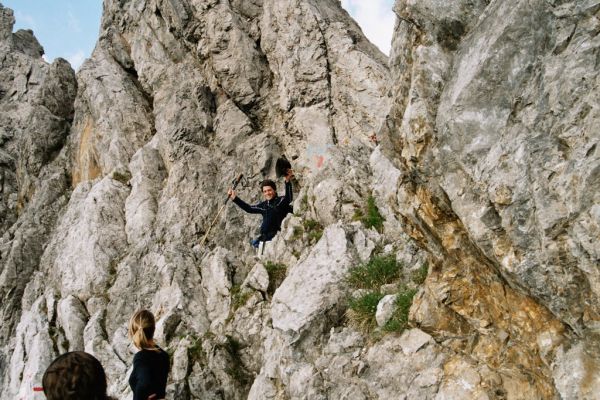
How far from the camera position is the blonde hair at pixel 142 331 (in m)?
7.89

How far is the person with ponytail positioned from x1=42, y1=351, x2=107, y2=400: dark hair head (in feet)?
12.0

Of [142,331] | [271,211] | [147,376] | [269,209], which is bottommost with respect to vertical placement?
[147,376]

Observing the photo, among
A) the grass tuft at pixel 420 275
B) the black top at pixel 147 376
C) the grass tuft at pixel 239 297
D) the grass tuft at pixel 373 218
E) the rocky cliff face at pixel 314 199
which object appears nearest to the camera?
the rocky cliff face at pixel 314 199

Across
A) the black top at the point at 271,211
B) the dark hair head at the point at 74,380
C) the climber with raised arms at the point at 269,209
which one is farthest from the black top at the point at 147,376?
the black top at the point at 271,211

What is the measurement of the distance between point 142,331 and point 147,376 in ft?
2.32

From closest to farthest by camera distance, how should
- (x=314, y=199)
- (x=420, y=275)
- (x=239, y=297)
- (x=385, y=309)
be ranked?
(x=385, y=309), (x=420, y=275), (x=239, y=297), (x=314, y=199)

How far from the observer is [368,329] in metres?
10.7

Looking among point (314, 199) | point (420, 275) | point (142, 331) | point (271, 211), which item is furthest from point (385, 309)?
point (271, 211)

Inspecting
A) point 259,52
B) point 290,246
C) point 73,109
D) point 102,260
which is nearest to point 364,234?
point 290,246

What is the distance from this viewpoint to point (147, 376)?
302 inches

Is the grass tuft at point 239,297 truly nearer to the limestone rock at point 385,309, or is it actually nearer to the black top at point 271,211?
the black top at point 271,211

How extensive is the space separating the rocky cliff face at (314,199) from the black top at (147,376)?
11.7ft

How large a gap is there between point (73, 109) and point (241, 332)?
89.4 ft

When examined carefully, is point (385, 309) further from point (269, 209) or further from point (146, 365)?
point (269, 209)
